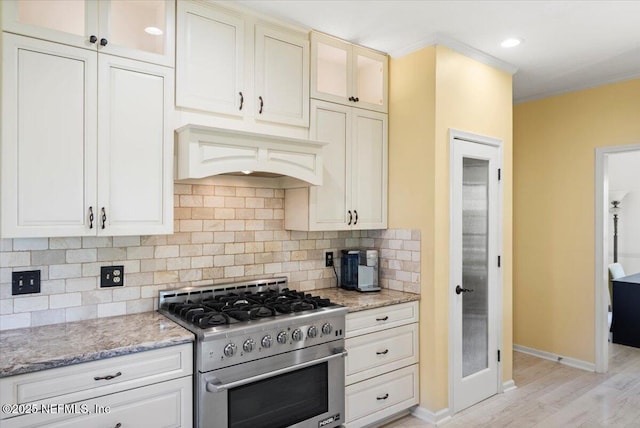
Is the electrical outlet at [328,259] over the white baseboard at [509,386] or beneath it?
over

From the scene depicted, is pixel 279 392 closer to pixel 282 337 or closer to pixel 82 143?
pixel 282 337

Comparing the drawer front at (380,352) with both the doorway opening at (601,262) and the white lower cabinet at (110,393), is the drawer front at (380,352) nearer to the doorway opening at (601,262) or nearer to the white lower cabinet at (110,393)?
the white lower cabinet at (110,393)

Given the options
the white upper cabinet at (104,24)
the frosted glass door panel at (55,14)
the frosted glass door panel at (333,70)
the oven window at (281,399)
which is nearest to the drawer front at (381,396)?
the oven window at (281,399)

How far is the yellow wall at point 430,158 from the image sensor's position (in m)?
3.10

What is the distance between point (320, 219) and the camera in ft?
9.88

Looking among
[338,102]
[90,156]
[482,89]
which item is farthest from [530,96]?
[90,156]

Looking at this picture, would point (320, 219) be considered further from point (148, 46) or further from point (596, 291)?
point (596, 291)

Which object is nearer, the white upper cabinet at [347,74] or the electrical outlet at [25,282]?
the electrical outlet at [25,282]

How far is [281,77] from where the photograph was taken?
282cm

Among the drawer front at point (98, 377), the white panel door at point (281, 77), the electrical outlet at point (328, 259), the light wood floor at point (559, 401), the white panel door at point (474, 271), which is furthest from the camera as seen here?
the electrical outlet at point (328, 259)

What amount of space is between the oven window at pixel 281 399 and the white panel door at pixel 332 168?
0.99 meters

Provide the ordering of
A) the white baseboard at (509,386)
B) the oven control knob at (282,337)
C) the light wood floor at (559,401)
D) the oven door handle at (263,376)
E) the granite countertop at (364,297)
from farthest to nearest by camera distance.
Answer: the white baseboard at (509,386), the light wood floor at (559,401), the granite countertop at (364,297), the oven control knob at (282,337), the oven door handle at (263,376)

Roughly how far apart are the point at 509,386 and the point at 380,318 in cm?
160

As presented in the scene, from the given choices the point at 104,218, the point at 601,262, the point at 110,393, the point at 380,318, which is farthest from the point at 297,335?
the point at 601,262
